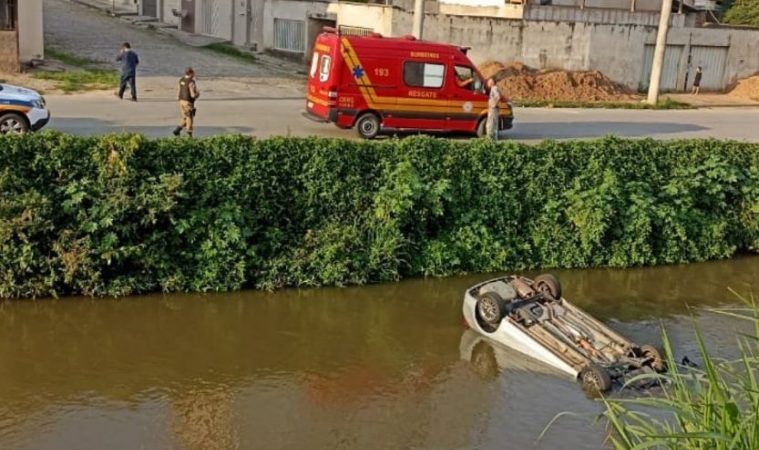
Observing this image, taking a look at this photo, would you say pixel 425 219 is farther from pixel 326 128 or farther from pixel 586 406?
pixel 326 128

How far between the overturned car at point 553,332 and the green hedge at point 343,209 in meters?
2.92

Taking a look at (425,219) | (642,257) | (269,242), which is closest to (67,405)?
(269,242)

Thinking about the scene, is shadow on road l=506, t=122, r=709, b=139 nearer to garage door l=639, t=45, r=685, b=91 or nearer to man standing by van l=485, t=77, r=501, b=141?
man standing by van l=485, t=77, r=501, b=141

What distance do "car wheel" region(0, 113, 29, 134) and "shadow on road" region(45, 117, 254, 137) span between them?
1502 mm

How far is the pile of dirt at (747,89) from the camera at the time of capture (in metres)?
36.2

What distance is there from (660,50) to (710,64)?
24.3ft

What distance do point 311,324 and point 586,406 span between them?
4.57m

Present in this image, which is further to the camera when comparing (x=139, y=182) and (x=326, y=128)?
(x=326, y=128)

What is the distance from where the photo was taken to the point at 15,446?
31.5 feet

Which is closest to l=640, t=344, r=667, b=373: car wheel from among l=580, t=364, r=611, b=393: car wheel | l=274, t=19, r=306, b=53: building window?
l=580, t=364, r=611, b=393: car wheel

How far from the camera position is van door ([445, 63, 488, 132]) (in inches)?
821

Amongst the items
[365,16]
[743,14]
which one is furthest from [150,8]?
[743,14]

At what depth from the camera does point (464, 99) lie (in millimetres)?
21031

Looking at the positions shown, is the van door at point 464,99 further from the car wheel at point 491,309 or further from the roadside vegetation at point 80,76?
the roadside vegetation at point 80,76
